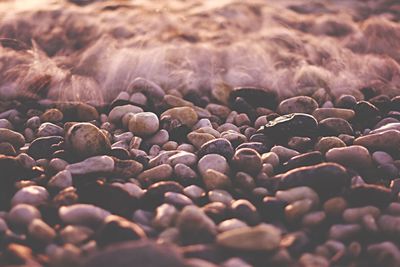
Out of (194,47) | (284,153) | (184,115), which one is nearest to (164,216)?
(284,153)

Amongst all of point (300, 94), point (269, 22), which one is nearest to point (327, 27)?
point (269, 22)

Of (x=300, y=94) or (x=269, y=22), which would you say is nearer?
(x=300, y=94)

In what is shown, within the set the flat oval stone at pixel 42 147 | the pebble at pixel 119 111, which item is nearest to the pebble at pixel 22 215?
the flat oval stone at pixel 42 147

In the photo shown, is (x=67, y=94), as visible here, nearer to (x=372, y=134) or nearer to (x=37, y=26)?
(x=37, y=26)

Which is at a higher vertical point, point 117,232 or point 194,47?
point 194,47

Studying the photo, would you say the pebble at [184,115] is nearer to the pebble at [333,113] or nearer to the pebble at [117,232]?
the pebble at [333,113]

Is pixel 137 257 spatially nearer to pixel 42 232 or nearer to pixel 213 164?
pixel 42 232

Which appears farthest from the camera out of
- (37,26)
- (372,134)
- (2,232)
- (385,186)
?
(37,26)

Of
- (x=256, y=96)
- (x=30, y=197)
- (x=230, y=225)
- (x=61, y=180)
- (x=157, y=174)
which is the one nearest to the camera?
(x=230, y=225)
